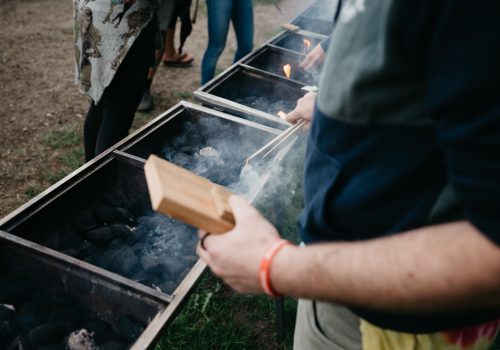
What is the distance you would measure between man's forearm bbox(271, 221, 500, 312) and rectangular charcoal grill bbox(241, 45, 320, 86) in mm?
3726

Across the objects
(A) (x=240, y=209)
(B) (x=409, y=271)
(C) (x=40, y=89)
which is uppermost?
(B) (x=409, y=271)

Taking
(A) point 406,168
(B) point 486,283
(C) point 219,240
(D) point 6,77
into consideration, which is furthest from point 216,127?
(D) point 6,77

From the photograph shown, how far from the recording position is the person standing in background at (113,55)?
2842 mm

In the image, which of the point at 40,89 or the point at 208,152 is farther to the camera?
the point at 40,89

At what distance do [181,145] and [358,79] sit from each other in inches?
95.5

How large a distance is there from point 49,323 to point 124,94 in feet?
5.81

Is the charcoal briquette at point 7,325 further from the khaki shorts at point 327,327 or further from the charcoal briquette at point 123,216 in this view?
the khaki shorts at point 327,327

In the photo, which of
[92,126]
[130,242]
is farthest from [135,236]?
[92,126]

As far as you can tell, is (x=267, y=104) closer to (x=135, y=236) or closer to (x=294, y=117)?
(x=294, y=117)

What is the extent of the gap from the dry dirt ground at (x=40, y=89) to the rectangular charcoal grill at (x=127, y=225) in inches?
72.1

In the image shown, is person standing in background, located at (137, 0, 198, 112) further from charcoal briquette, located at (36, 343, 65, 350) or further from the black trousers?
charcoal briquette, located at (36, 343, 65, 350)

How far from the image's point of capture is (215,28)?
4.76m

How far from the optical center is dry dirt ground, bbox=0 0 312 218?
4.40 meters

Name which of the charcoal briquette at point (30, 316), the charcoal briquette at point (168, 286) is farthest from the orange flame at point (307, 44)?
the charcoal briquette at point (30, 316)
